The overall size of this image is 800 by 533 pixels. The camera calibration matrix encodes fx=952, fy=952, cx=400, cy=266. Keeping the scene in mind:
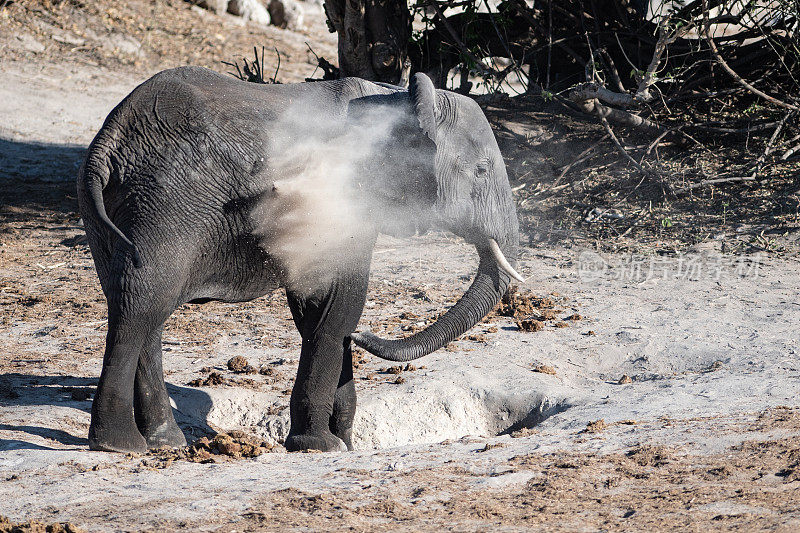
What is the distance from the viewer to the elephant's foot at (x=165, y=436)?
15.4 feet

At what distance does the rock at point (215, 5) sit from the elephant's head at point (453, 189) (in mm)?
12431

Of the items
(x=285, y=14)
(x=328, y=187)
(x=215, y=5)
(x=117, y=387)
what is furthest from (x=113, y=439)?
(x=285, y=14)

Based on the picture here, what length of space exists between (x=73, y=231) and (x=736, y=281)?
587 centimetres

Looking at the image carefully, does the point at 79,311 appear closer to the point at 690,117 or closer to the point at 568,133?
the point at 568,133

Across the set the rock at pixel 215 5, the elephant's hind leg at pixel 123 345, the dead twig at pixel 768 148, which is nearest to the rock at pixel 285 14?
the rock at pixel 215 5

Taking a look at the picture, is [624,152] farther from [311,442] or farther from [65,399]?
[65,399]

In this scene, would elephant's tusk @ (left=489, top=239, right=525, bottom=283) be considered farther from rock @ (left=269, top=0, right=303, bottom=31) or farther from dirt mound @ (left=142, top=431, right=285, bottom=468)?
rock @ (left=269, top=0, right=303, bottom=31)

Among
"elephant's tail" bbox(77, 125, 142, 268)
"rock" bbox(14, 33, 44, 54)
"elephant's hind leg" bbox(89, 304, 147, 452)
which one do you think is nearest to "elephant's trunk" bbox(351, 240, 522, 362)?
"elephant's hind leg" bbox(89, 304, 147, 452)

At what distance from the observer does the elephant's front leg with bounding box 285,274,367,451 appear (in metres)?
4.70

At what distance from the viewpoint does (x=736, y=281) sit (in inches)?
280

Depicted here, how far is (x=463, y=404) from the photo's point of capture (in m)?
5.40

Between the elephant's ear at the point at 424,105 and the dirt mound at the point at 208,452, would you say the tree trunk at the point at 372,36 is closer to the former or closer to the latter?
the elephant's ear at the point at 424,105

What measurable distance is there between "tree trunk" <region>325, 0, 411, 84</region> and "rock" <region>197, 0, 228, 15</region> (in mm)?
7465

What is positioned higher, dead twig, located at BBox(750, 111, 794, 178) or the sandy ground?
dead twig, located at BBox(750, 111, 794, 178)
